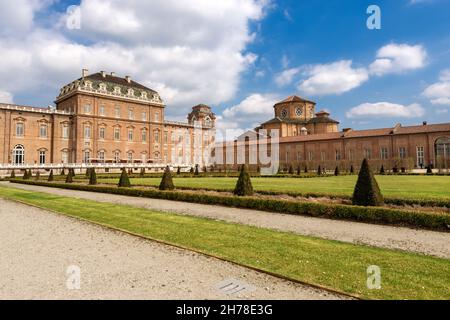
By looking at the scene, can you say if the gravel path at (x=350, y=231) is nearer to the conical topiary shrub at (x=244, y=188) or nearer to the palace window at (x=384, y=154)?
the conical topiary shrub at (x=244, y=188)

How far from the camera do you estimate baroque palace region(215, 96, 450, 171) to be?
4081 cm

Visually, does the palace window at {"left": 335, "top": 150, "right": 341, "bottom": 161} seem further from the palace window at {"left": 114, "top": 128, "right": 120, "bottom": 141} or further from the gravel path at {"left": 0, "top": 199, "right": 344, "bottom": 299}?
the gravel path at {"left": 0, "top": 199, "right": 344, "bottom": 299}

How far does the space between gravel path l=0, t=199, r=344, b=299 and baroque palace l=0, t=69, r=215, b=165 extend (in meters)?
42.7

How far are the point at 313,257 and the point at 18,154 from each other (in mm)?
47835

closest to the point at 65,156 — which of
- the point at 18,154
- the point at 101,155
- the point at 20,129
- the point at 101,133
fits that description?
the point at 101,155

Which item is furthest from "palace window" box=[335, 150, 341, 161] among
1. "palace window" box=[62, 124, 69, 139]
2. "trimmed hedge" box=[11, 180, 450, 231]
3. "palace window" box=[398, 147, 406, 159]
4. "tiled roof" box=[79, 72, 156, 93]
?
"palace window" box=[62, 124, 69, 139]

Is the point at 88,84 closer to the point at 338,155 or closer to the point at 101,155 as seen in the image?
the point at 101,155

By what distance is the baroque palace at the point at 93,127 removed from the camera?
41969 mm

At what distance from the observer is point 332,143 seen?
49.9 m

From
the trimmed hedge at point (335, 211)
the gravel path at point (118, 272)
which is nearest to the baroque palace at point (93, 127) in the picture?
the trimmed hedge at point (335, 211)

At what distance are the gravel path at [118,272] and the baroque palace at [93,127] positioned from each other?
4265 cm

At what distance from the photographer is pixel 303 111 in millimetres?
66062
